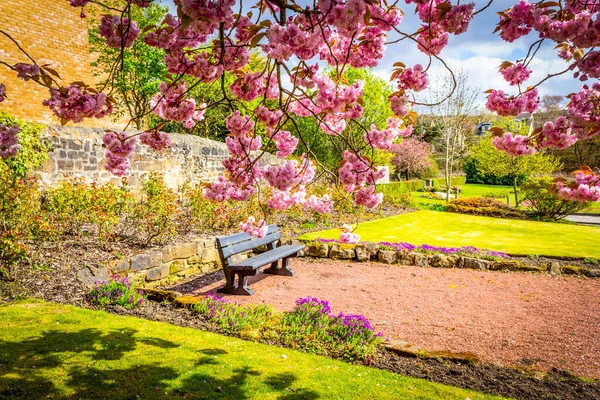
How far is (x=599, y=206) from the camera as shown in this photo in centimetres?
2148

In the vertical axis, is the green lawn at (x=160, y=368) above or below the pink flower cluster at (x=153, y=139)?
below

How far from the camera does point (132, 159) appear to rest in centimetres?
967

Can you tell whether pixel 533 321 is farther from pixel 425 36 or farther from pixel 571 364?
pixel 425 36

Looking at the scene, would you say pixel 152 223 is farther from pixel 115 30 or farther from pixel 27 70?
pixel 27 70

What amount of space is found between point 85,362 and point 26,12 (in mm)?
13758

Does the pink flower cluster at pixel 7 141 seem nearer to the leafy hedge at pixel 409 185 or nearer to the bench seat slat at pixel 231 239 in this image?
the bench seat slat at pixel 231 239

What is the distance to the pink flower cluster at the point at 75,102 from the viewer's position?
2789 mm

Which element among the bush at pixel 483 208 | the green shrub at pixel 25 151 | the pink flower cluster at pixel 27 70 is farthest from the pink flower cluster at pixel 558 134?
the bush at pixel 483 208

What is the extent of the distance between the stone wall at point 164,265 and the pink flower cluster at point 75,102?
10.6 ft

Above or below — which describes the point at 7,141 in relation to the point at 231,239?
A: above

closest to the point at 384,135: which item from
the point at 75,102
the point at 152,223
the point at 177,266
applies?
the point at 75,102

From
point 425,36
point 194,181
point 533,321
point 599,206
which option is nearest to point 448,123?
point 599,206

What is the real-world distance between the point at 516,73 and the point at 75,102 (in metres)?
3.22

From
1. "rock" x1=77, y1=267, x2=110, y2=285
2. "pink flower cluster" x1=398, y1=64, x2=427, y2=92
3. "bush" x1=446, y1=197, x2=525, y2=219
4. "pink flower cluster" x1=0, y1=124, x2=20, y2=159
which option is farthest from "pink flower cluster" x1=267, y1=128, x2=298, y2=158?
"bush" x1=446, y1=197, x2=525, y2=219
